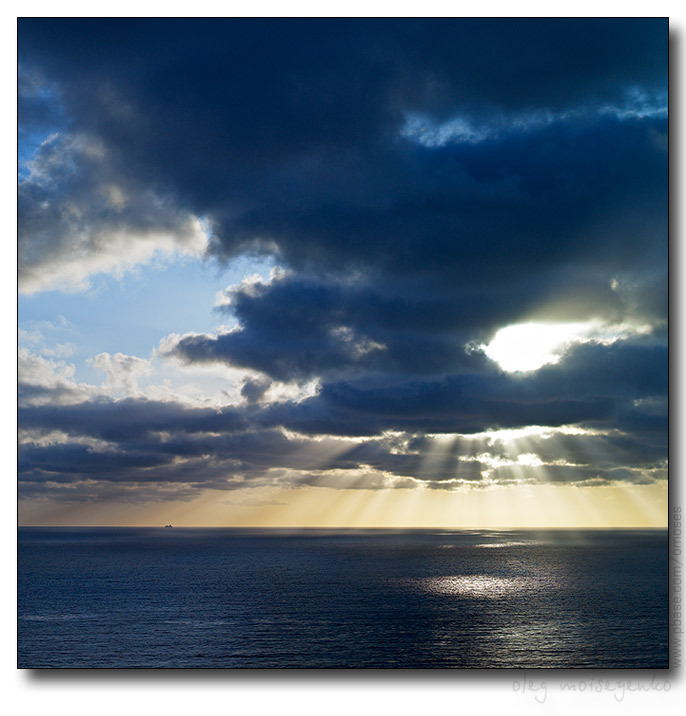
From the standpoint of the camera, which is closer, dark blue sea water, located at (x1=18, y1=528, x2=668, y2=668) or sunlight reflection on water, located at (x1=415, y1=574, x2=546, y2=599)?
dark blue sea water, located at (x1=18, y1=528, x2=668, y2=668)

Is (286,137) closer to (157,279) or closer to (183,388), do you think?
(157,279)

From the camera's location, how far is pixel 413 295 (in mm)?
19188

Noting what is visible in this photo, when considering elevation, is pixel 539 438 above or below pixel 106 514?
above

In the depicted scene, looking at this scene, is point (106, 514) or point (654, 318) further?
point (106, 514)

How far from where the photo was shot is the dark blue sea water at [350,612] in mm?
14961

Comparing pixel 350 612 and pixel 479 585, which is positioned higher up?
pixel 350 612

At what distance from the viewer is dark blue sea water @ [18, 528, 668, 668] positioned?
589 inches

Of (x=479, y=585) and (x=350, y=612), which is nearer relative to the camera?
(x=350, y=612)

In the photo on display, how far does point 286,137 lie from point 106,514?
14.1 m

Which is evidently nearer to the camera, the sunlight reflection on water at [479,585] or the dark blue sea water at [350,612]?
the dark blue sea water at [350,612]

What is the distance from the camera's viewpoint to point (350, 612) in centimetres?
3462
